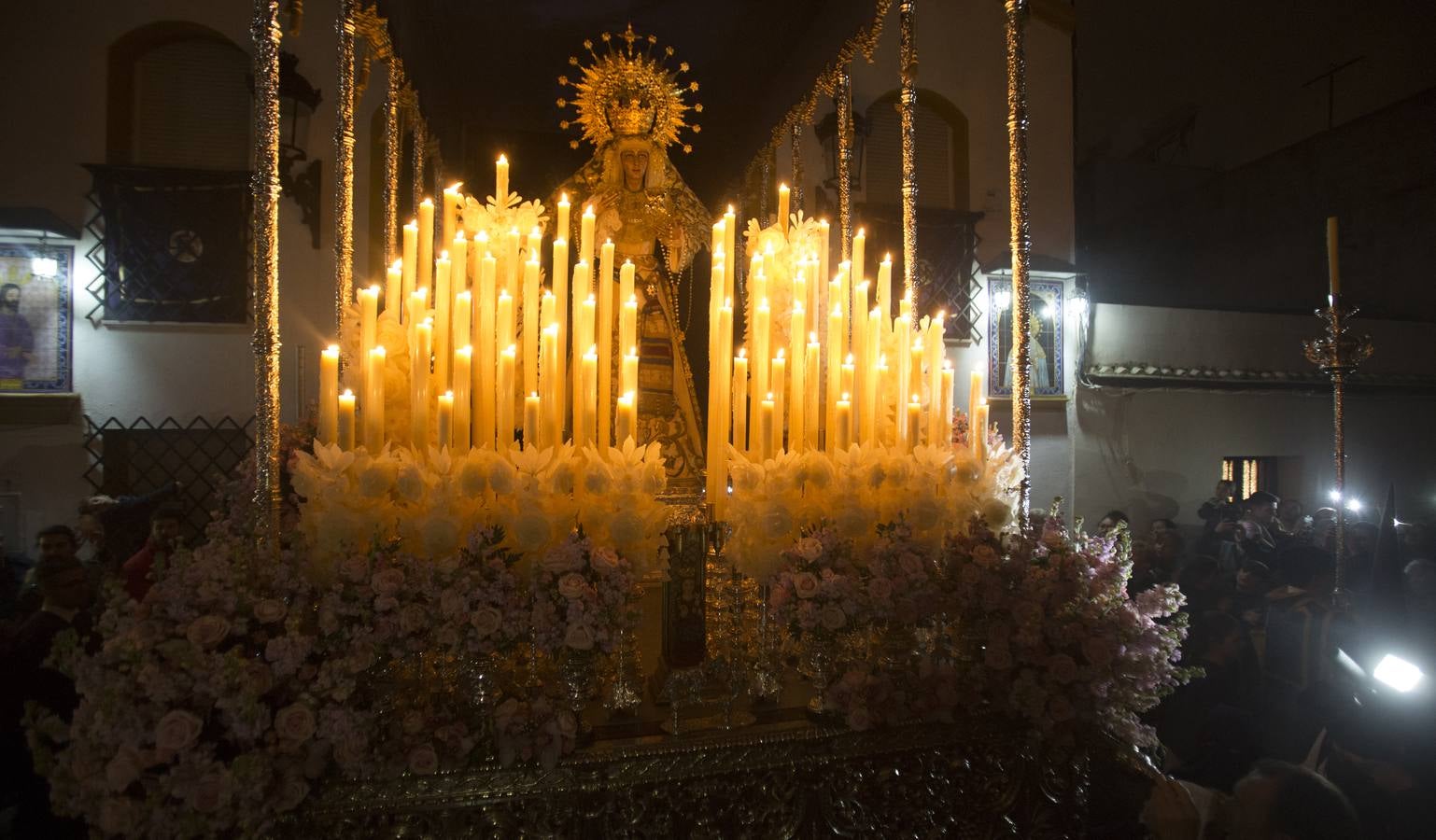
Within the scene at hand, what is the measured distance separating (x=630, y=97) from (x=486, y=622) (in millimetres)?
3361

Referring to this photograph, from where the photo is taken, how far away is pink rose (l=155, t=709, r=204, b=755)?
1.61 metres

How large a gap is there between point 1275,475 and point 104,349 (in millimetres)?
13919

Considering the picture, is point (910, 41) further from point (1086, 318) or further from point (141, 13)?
point (141, 13)

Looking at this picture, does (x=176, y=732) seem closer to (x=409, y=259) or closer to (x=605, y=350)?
(x=605, y=350)

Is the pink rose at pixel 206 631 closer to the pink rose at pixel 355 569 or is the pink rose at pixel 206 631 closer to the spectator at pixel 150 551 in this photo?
the pink rose at pixel 355 569

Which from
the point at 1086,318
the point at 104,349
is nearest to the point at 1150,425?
the point at 1086,318

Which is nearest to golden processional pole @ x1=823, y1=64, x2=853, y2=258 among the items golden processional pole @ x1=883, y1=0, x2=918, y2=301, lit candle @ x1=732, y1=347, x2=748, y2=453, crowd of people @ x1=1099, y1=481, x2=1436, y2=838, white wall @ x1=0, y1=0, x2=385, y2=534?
golden processional pole @ x1=883, y1=0, x2=918, y2=301

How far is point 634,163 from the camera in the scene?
A: 165 inches

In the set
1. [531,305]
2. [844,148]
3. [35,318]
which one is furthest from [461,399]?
[35,318]

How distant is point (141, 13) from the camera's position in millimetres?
6289

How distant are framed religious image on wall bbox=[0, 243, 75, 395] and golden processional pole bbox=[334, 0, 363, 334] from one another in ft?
17.4

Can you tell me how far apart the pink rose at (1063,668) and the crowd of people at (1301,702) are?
0.38 meters

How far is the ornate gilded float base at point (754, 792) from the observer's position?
190 centimetres

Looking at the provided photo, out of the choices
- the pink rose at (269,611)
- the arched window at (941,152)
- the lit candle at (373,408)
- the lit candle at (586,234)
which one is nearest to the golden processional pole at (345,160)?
the lit candle at (373,408)
